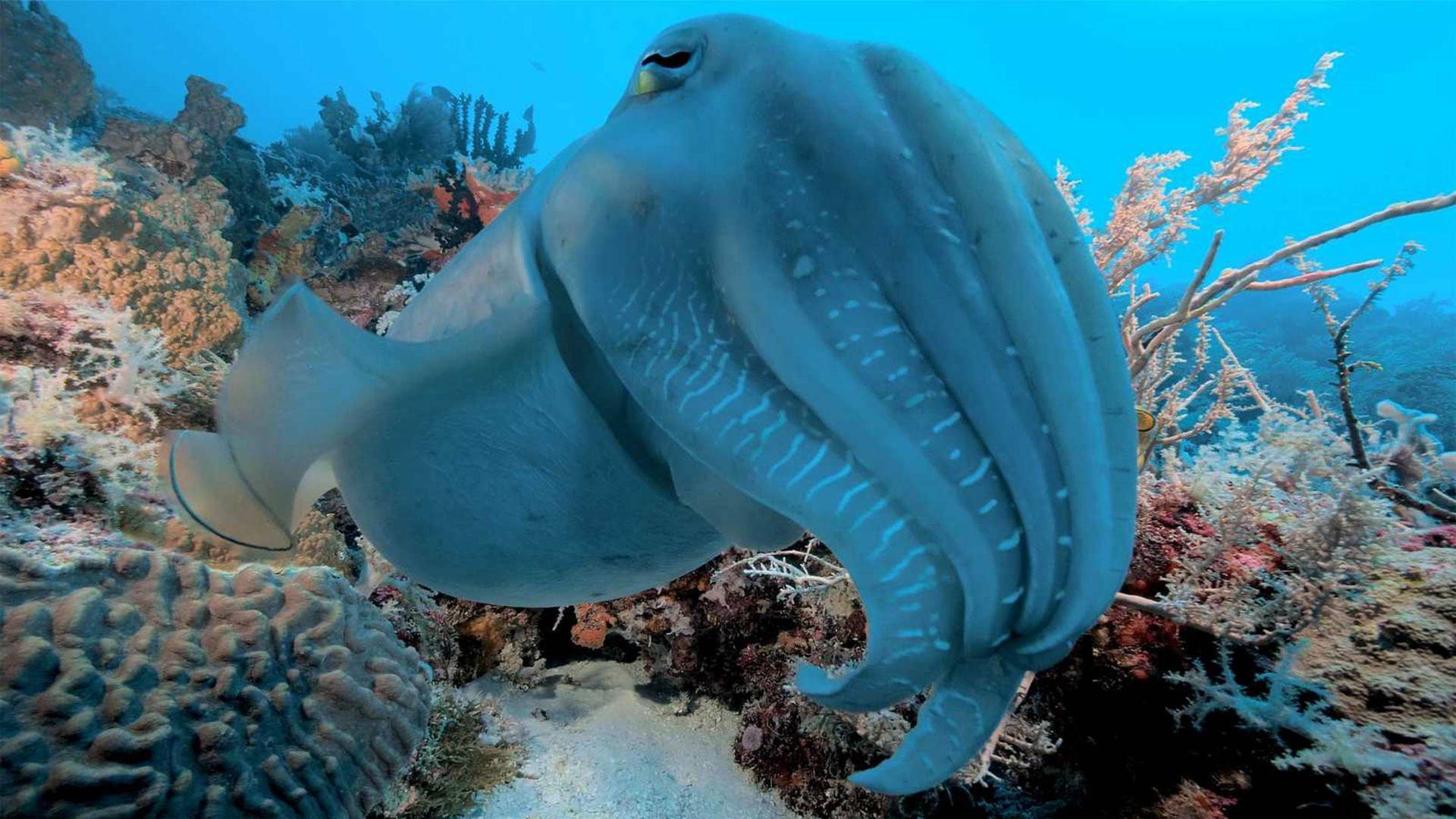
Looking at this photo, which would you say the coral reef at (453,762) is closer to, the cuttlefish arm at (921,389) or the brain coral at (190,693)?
the brain coral at (190,693)

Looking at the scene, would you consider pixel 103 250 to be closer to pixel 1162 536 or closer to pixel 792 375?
pixel 792 375

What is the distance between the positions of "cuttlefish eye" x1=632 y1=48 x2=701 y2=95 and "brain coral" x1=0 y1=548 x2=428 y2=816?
242 centimetres

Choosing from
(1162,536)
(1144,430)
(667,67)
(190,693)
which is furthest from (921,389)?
(1144,430)

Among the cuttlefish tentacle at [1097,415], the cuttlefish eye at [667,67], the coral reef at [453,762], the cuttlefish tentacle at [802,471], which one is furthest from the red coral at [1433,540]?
the coral reef at [453,762]

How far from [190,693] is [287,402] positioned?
5.47 feet

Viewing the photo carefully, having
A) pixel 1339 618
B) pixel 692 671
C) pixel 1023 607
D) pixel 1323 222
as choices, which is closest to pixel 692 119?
pixel 1023 607

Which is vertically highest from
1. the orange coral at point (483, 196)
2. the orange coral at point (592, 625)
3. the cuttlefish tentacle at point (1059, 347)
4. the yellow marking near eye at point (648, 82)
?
the orange coral at point (483, 196)

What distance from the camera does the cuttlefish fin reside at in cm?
128

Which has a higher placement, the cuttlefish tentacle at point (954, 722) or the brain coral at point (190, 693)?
the cuttlefish tentacle at point (954, 722)

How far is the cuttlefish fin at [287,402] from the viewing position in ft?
4.21

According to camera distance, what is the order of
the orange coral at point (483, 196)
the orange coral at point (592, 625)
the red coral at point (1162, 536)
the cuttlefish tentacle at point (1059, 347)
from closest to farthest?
the cuttlefish tentacle at point (1059, 347) < the red coral at point (1162, 536) < the orange coral at point (592, 625) < the orange coral at point (483, 196)

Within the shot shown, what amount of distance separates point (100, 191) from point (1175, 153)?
7883mm

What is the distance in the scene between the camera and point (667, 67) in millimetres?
1316

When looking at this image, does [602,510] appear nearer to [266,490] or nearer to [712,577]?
[266,490]
